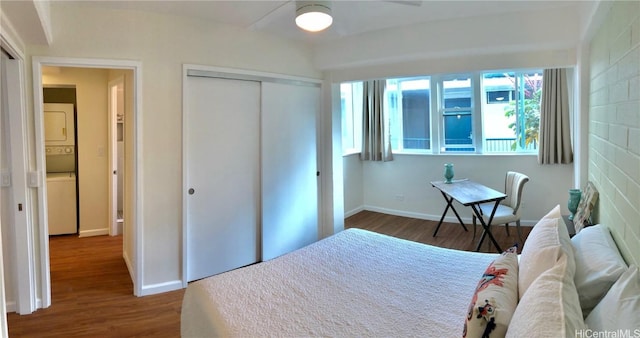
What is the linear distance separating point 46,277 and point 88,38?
1921mm

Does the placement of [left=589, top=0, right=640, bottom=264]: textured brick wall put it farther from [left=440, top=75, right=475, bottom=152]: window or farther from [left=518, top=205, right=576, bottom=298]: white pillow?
[left=440, top=75, right=475, bottom=152]: window

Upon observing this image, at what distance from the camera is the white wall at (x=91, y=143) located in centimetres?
481

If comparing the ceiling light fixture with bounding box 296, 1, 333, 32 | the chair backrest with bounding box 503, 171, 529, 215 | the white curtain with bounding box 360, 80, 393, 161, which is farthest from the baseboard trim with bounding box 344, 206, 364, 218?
the ceiling light fixture with bounding box 296, 1, 333, 32

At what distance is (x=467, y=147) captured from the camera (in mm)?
5617

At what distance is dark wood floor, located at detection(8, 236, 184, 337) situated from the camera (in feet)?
8.61

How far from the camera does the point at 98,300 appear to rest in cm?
308

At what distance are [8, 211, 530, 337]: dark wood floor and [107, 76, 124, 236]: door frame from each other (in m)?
0.28

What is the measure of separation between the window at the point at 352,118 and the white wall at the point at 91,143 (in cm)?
356

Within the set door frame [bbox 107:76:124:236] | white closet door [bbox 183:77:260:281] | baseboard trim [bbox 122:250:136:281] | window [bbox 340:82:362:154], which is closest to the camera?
white closet door [bbox 183:77:260:281]

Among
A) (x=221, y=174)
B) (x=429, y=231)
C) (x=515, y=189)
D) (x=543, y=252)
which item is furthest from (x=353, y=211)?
(x=543, y=252)

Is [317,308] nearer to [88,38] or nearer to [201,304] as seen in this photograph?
[201,304]

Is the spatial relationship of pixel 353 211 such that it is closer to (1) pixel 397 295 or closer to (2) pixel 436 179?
(2) pixel 436 179

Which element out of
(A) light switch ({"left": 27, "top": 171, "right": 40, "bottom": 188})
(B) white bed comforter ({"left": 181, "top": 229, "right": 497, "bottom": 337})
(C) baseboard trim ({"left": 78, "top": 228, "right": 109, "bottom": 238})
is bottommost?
(C) baseboard trim ({"left": 78, "top": 228, "right": 109, "bottom": 238})

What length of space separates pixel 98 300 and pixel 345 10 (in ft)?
10.4
